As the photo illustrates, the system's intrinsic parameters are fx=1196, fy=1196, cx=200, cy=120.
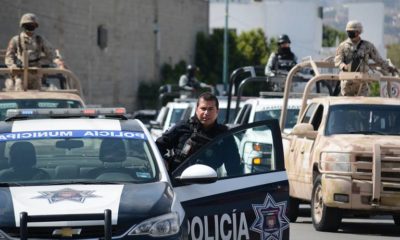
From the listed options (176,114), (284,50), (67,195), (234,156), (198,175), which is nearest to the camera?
(67,195)

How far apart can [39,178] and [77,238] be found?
1200 mm

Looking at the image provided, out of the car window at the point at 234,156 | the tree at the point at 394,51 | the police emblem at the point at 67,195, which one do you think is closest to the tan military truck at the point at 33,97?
the car window at the point at 234,156

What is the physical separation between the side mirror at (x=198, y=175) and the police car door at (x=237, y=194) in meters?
0.23

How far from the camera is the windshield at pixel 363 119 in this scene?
1545 cm

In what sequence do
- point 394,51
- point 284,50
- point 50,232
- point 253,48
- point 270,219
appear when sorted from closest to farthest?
point 50,232 < point 270,219 < point 284,50 < point 253,48 < point 394,51

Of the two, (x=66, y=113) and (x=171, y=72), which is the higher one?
(x=66, y=113)

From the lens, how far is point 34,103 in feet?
53.9

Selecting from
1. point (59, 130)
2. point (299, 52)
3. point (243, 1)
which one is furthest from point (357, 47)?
point (243, 1)

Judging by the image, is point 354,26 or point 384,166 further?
point 354,26

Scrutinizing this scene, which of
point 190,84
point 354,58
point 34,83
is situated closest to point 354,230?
point 354,58

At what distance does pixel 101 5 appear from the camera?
193ft

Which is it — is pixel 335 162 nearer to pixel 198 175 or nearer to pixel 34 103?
pixel 34 103

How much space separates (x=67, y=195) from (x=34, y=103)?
8.35 meters

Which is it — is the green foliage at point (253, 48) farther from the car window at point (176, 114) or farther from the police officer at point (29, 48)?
the police officer at point (29, 48)
